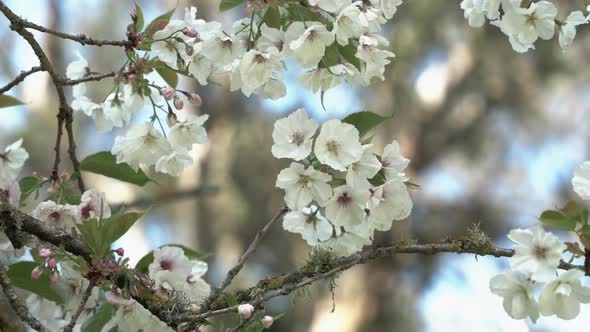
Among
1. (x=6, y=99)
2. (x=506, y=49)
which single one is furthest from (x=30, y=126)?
(x=6, y=99)

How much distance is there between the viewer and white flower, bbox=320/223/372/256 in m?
0.96

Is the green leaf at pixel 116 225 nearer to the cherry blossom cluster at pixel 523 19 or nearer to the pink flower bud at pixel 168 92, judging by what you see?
the pink flower bud at pixel 168 92

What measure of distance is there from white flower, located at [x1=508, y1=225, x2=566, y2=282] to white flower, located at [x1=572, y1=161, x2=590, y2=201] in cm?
8

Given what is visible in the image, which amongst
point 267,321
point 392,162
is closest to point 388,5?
point 392,162

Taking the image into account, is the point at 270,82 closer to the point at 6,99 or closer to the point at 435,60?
the point at 6,99

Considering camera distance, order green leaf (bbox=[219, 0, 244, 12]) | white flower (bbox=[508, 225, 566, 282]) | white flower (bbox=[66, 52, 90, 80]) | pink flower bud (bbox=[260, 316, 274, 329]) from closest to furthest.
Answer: white flower (bbox=[508, 225, 566, 282]) → pink flower bud (bbox=[260, 316, 274, 329]) → green leaf (bbox=[219, 0, 244, 12]) → white flower (bbox=[66, 52, 90, 80])

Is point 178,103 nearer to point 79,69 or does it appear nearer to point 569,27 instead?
point 79,69

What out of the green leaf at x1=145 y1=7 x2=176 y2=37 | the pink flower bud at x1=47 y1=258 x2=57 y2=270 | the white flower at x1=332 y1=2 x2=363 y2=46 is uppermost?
the green leaf at x1=145 y1=7 x2=176 y2=37

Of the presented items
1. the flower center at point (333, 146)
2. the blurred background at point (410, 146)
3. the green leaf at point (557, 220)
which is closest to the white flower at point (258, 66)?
the flower center at point (333, 146)

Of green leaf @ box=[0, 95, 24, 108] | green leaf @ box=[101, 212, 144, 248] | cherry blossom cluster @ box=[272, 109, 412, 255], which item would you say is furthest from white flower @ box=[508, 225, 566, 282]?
green leaf @ box=[0, 95, 24, 108]

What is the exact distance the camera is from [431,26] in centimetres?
472

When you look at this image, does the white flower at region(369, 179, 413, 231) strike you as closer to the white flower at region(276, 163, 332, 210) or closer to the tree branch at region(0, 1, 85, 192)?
the white flower at region(276, 163, 332, 210)

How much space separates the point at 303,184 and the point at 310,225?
155mm

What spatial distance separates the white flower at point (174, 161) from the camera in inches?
41.8
